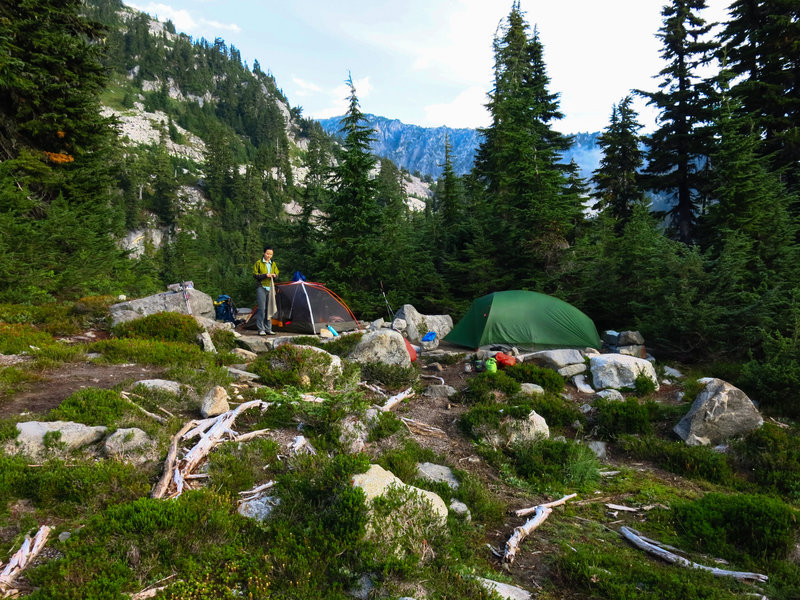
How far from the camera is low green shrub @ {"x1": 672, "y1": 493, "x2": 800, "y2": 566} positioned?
434 centimetres

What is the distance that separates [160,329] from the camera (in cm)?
1060

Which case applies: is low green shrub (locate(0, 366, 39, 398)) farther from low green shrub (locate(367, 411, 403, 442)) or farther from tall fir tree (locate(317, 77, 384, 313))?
tall fir tree (locate(317, 77, 384, 313))

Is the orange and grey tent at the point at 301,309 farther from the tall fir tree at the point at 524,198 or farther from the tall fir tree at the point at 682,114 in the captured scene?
the tall fir tree at the point at 682,114

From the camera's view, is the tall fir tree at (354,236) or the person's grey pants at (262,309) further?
the tall fir tree at (354,236)

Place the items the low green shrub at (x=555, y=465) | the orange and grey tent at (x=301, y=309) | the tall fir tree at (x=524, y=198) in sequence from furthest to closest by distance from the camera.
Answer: the tall fir tree at (x=524, y=198) < the orange and grey tent at (x=301, y=309) < the low green shrub at (x=555, y=465)

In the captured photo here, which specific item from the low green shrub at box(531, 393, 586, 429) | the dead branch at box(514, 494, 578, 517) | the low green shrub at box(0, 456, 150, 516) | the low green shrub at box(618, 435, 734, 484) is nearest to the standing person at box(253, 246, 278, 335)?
the low green shrub at box(0, 456, 150, 516)

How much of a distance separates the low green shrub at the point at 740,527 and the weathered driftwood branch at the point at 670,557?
0.29 m

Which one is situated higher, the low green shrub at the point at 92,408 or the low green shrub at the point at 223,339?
the low green shrub at the point at 223,339

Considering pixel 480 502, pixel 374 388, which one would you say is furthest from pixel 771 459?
pixel 374 388

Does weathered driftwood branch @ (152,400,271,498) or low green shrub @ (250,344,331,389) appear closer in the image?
weathered driftwood branch @ (152,400,271,498)

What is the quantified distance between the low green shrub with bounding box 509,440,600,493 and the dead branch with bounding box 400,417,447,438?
1.29 meters

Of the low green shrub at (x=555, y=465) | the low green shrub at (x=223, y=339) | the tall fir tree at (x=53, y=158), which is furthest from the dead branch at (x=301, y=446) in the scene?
the tall fir tree at (x=53, y=158)

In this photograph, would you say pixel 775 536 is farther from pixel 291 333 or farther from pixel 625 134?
pixel 625 134

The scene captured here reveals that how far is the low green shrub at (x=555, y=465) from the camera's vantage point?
5.87 metres
